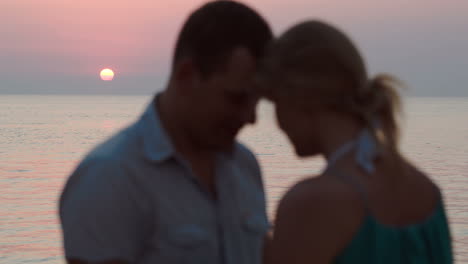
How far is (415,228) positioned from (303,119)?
56cm

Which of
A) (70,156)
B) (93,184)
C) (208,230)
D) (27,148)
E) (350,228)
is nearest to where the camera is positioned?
(350,228)

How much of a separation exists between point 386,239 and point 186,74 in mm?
1118

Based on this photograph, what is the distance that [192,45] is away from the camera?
283cm

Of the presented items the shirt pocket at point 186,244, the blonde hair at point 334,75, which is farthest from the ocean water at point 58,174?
the shirt pocket at point 186,244

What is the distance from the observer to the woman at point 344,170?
2.20m

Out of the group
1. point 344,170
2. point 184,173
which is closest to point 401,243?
point 344,170

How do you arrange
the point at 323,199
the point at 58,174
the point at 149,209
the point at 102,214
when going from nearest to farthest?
the point at 323,199, the point at 102,214, the point at 149,209, the point at 58,174

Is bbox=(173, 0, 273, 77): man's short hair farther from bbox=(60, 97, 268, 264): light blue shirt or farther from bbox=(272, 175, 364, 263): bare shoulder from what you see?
bbox=(272, 175, 364, 263): bare shoulder

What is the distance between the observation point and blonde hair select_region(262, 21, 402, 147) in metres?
2.34

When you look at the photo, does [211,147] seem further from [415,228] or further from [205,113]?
[415,228]

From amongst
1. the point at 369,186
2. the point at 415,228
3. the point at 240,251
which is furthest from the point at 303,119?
the point at 240,251

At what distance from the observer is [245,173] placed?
10.8 ft

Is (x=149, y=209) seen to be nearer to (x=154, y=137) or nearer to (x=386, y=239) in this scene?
(x=154, y=137)

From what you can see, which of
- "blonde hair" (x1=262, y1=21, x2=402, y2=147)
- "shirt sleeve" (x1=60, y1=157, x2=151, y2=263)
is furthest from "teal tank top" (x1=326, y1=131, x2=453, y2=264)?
"shirt sleeve" (x1=60, y1=157, x2=151, y2=263)
